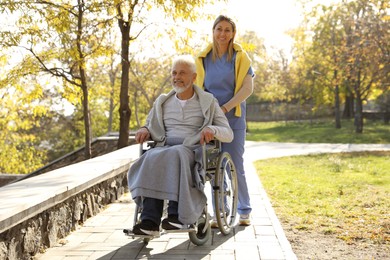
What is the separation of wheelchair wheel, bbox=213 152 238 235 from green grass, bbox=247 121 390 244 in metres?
0.75

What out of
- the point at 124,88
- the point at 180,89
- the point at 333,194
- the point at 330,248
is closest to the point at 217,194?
the point at 180,89

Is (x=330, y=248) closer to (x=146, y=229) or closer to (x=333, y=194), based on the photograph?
(x=146, y=229)

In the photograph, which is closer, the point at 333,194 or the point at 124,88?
the point at 333,194

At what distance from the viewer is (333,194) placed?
722 cm

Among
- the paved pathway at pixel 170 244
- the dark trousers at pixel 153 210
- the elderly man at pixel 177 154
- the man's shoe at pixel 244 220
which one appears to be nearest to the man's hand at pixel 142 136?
the elderly man at pixel 177 154

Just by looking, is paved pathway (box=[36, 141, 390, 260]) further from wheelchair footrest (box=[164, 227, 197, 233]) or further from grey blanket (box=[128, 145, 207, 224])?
grey blanket (box=[128, 145, 207, 224])

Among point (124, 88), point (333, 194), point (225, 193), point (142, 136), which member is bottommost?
point (333, 194)

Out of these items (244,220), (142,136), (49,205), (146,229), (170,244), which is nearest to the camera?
(146,229)

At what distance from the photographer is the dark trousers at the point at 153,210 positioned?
12.7ft

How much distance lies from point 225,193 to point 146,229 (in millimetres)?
1026

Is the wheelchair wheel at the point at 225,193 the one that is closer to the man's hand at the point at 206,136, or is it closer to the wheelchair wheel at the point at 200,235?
the wheelchair wheel at the point at 200,235

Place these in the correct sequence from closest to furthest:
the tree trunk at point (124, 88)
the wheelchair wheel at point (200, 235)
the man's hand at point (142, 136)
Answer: the wheelchair wheel at point (200, 235)
the man's hand at point (142, 136)
the tree trunk at point (124, 88)

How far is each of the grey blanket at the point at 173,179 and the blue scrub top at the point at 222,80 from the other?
105 centimetres

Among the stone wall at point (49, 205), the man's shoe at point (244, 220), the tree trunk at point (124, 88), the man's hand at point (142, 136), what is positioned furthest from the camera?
the tree trunk at point (124, 88)
